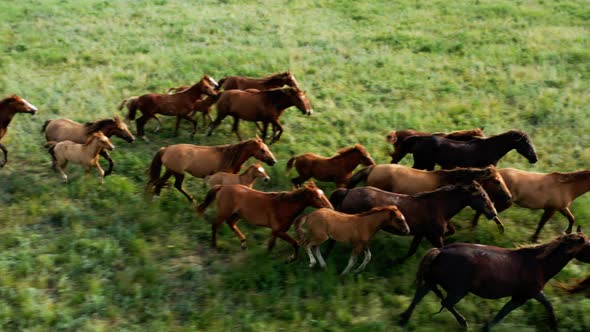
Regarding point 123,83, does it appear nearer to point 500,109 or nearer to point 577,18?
point 500,109

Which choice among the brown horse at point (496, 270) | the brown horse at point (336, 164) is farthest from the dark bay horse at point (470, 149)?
the brown horse at point (496, 270)

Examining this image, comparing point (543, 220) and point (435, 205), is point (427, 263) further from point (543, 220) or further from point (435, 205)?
point (543, 220)

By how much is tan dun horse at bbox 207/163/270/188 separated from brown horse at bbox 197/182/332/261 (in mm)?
584

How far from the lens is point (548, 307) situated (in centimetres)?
699

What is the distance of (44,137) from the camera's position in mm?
11523

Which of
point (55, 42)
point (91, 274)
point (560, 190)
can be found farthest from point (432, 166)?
point (55, 42)

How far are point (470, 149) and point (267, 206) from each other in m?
3.77

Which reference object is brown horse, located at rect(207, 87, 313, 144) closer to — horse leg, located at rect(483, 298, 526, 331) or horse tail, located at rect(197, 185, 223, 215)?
horse tail, located at rect(197, 185, 223, 215)

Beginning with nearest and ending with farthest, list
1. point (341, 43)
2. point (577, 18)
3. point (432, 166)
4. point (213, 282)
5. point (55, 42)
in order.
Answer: point (213, 282) < point (432, 166) < point (55, 42) < point (341, 43) < point (577, 18)

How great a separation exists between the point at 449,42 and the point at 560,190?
1031 centimetres

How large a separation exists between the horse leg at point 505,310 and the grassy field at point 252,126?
15cm

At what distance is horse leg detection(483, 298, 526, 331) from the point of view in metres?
6.97

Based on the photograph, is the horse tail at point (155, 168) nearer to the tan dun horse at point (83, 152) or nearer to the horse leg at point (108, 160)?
the tan dun horse at point (83, 152)

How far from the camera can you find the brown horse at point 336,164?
941cm
